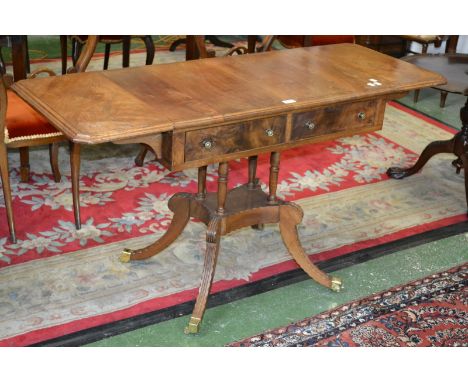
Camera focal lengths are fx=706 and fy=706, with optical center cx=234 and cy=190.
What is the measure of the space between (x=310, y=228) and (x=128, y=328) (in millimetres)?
1202

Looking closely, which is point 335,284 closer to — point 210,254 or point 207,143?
point 210,254

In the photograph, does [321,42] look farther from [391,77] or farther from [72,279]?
[72,279]

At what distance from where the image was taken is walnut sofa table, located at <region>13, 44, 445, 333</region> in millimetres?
2346

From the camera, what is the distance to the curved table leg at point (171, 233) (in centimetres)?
305

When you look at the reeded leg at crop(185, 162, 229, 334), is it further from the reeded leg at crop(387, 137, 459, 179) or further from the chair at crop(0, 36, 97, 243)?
the reeded leg at crop(387, 137, 459, 179)

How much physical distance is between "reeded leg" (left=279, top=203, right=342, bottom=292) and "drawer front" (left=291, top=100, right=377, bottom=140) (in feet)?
A: 1.32

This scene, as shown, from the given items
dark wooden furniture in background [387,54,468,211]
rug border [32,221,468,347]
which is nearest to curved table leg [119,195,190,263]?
rug border [32,221,468,347]

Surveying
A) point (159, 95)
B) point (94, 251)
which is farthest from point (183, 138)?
point (94, 251)

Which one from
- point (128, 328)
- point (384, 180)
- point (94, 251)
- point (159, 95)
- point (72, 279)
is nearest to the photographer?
point (159, 95)

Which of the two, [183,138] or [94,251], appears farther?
[94,251]

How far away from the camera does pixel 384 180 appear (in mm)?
4207

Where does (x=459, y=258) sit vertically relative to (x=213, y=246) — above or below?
below

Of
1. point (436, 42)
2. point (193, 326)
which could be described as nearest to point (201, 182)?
point (193, 326)

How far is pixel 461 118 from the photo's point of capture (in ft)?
13.0
